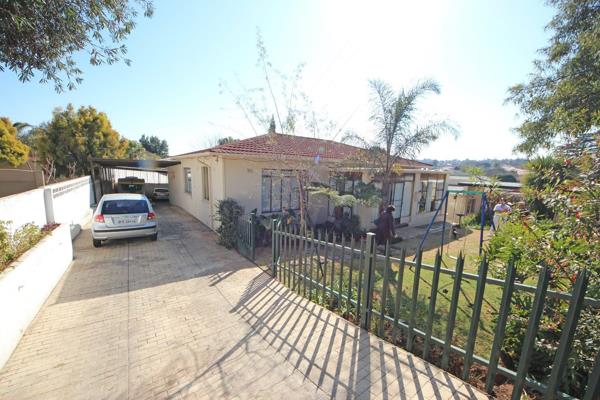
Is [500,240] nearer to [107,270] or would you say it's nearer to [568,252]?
[568,252]

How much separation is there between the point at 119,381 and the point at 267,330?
5.53 feet

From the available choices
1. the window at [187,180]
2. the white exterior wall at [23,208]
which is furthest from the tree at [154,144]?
the white exterior wall at [23,208]

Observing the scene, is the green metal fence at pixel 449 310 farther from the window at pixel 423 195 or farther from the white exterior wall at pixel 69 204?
the window at pixel 423 195

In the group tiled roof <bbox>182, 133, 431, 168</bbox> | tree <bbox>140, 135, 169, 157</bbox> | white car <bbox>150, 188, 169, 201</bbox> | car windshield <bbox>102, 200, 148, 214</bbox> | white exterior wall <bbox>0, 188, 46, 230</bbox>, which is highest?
tree <bbox>140, 135, 169, 157</bbox>

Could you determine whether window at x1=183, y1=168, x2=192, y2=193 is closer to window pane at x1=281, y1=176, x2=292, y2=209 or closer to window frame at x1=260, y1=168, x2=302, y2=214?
window frame at x1=260, y1=168, x2=302, y2=214

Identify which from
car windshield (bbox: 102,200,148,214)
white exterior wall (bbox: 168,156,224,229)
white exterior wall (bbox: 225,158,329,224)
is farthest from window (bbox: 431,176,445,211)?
car windshield (bbox: 102,200,148,214)

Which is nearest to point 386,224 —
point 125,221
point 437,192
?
point 125,221

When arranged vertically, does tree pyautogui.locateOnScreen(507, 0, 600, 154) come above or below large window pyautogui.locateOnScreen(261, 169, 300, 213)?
above

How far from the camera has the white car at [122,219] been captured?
704 cm

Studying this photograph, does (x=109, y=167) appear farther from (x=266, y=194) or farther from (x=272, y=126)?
(x=272, y=126)

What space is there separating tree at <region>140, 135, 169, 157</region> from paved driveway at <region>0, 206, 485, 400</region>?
45.9 meters

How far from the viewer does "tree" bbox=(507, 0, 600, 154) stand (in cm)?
703

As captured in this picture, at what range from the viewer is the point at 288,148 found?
26.7 feet

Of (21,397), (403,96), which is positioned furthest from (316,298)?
(403,96)
